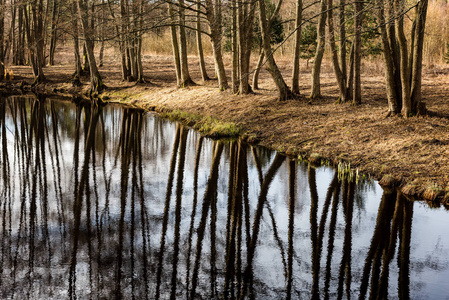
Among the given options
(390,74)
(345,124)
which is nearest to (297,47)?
(345,124)

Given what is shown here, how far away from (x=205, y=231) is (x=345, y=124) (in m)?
7.71

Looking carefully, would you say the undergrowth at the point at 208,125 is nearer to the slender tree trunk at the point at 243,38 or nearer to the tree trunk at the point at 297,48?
the slender tree trunk at the point at 243,38

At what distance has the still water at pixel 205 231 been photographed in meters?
6.04

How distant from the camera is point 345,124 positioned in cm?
1403

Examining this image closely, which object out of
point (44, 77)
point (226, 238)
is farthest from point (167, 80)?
point (226, 238)

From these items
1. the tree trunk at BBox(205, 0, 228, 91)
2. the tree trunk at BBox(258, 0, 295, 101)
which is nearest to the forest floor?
the tree trunk at BBox(258, 0, 295, 101)

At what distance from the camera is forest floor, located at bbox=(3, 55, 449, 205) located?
34.6 feet

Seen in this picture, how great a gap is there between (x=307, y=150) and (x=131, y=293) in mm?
8167

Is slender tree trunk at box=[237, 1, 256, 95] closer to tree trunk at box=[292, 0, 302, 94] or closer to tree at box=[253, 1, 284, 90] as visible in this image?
tree at box=[253, 1, 284, 90]

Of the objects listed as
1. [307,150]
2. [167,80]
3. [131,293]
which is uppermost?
[167,80]

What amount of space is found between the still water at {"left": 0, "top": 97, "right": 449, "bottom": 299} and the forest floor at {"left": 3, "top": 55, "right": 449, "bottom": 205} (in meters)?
0.82

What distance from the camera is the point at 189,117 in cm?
1886

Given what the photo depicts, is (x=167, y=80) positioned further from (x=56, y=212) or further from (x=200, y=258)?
(x=200, y=258)

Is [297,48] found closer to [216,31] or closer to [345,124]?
[216,31]
